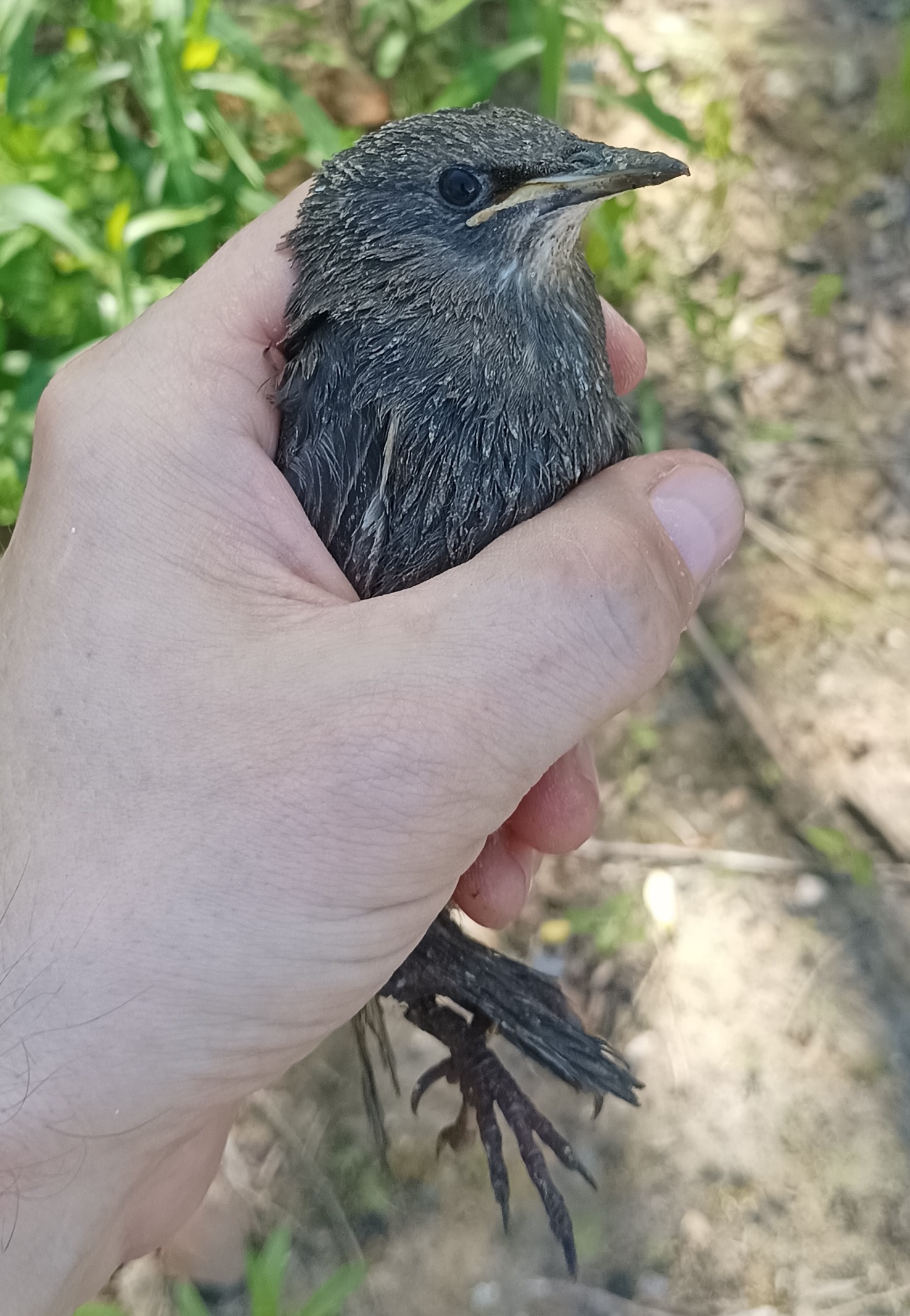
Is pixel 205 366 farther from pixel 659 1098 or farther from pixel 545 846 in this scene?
pixel 659 1098

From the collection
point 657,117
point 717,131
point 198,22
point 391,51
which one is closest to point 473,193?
point 198,22

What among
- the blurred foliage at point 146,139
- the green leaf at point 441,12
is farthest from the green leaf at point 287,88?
the green leaf at point 441,12

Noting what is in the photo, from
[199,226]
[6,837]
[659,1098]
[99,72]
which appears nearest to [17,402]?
[199,226]

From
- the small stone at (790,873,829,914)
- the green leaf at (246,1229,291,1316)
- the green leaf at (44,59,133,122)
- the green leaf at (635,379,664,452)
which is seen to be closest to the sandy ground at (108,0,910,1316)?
the small stone at (790,873,829,914)

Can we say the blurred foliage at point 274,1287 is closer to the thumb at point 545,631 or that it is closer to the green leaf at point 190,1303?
the green leaf at point 190,1303

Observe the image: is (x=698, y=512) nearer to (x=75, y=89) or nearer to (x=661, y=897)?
(x=661, y=897)

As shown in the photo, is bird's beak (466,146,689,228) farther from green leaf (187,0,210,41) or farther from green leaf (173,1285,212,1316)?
green leaf (173,1285,212,1316)
